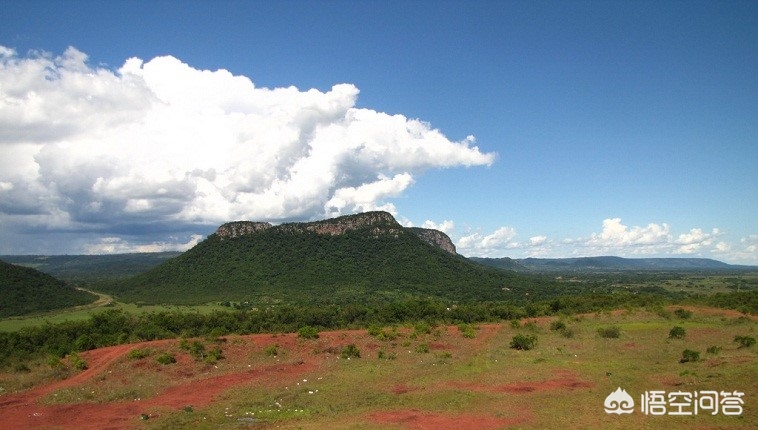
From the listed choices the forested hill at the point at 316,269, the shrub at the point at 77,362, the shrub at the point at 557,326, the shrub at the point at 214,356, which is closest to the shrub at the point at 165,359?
the shrub at the point at 214,356

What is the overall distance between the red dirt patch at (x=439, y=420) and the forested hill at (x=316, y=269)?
75444mm

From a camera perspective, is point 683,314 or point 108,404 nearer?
point 108,404

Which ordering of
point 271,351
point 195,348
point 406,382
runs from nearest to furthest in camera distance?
point 406,382
point 195,348
point 271,351

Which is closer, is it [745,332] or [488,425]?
[488,425]

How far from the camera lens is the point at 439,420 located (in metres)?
21.2

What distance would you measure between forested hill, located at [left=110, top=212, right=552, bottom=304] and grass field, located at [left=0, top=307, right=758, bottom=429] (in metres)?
58.6

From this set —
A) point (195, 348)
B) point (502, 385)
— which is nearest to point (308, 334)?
point (195, 348)

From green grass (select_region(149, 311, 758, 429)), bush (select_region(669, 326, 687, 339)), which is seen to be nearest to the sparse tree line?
green grass (select_region(149, 311, 758, 429))

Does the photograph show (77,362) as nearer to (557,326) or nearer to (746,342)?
(557,326)

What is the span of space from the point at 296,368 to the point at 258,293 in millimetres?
81454

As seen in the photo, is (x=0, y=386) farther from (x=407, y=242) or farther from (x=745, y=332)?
(x=407, y=242)

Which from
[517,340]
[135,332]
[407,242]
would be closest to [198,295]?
[407,242]

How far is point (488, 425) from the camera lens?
20.2 m

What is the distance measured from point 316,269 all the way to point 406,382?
10078 centimetres
